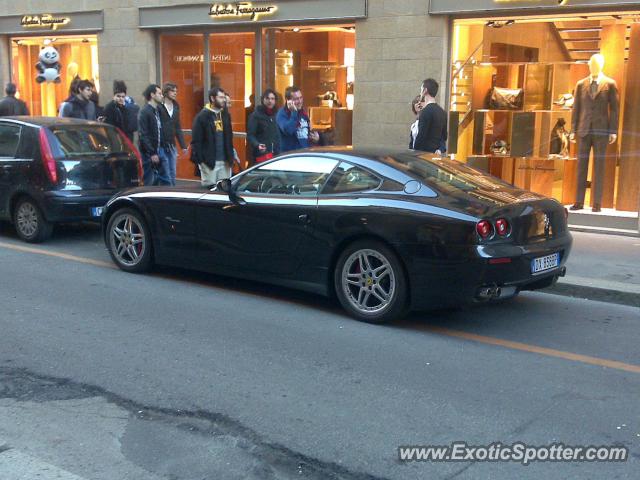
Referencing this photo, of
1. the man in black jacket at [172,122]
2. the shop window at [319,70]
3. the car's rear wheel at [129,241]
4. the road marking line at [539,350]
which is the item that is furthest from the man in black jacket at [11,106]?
the road marking line at [539,350]

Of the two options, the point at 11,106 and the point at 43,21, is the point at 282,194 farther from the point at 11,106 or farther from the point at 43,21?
the point at 43,21

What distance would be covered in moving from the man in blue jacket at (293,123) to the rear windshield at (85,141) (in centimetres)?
234

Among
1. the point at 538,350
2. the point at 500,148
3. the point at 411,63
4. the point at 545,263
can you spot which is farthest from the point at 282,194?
the point at 500,148

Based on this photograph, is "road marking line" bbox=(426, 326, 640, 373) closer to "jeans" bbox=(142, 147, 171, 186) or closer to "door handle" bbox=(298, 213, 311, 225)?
"door handle" bbox=(298, 213, 311, 225)

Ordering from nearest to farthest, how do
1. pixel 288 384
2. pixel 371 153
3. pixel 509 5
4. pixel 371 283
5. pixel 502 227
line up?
pixel 288 384 < pixel 502 227 < pixel 371 283 < pixel 371 153 < pixel 509 5

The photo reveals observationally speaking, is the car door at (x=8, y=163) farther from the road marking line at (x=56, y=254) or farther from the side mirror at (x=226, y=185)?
the side mirror at (x=226, y=185)

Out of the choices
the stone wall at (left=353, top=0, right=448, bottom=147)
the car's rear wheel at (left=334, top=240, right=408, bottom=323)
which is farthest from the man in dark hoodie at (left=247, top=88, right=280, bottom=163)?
the car's rear wheel at (left=334, top=240, right=408, bottom=323)

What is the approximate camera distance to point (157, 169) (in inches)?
476

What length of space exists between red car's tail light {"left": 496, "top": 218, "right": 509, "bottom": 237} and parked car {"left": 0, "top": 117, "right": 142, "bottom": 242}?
5709 mm

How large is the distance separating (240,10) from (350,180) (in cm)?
795

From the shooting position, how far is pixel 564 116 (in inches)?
467

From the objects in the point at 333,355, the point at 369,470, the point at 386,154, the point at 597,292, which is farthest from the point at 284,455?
the point at 597,292

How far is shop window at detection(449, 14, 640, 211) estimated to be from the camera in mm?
11242

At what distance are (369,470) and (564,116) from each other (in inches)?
355
